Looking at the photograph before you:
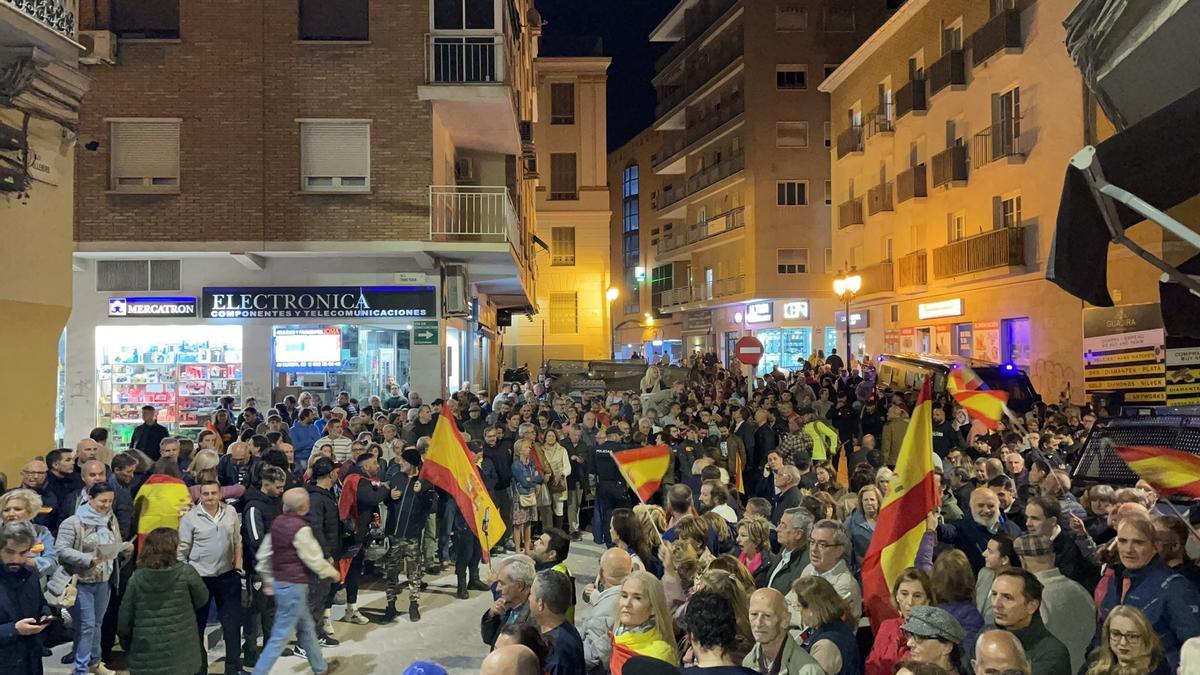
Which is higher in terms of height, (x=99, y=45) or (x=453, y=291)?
(x=99, y=45)

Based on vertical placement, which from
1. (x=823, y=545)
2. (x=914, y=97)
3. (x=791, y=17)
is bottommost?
(x=823, y=545)

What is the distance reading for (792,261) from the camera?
48.7m

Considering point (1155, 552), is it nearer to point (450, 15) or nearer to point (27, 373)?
point (27, 373)

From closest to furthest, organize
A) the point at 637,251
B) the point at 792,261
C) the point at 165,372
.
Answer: the point at 165,372 < the point at 792,261 < the point at 637,251

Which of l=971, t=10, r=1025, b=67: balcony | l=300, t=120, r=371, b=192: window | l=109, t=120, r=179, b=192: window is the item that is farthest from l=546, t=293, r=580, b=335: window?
l=109, t=120, r=179, b=192: window

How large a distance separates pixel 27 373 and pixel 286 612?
602 cm

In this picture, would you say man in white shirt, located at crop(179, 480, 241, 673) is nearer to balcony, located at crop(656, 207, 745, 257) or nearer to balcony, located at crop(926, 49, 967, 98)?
balcony, located at crop(926, 49, 967, 98)

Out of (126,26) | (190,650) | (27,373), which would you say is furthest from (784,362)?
(190,650)

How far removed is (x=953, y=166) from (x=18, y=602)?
28598 mm

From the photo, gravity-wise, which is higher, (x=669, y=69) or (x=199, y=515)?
(x=669, y=69)

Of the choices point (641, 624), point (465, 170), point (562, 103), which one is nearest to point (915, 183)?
point (465, 170)

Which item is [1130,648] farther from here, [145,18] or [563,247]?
[563,247]

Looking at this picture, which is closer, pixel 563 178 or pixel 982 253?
pixel 982 253

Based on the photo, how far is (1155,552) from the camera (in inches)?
231
